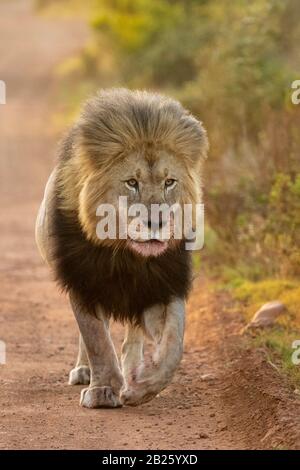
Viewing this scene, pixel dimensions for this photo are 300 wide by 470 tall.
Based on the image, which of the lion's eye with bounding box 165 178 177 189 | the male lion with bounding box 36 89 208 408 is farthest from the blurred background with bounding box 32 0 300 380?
the lion's eye with bounding box 165 178 177 189

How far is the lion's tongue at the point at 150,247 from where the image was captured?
633 centimetres

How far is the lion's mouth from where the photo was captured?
6324mm

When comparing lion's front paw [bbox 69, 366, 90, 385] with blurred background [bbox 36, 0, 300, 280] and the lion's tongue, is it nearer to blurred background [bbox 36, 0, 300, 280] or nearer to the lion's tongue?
the lion's tongue

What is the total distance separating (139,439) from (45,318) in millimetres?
3933

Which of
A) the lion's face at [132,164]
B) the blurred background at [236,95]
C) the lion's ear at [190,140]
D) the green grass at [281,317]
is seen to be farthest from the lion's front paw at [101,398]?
the blurred background at [236,95]

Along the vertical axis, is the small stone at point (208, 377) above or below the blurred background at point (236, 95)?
below

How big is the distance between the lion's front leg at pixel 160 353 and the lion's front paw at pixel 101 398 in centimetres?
34

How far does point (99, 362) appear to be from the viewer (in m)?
6.91

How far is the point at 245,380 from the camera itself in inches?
283

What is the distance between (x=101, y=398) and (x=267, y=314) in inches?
95.7

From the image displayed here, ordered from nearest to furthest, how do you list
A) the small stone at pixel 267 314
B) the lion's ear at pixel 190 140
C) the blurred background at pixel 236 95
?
1. the lion's ear at pixel 190 140
2. the small stone at pixel 267 314
3. the blurred background at pixel 236 95

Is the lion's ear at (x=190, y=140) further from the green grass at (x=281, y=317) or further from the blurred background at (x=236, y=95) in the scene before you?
the blurred background at (x=236, y=95)

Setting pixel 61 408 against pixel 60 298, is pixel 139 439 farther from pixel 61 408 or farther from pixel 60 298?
pixel 60 298
